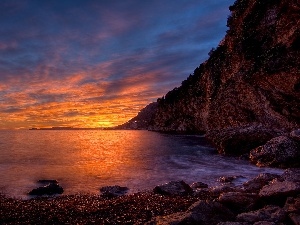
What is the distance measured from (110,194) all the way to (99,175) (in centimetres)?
807

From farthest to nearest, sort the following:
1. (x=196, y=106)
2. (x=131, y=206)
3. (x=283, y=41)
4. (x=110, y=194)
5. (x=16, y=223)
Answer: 1. (x=196, y=106)
2. (x=283, y=41)
3. (x=110, y=194)
4. (x=131, y=206)
5. (x=16, y=223)

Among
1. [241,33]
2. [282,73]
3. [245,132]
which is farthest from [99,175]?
[241,33]

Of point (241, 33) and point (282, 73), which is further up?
point (241, 33)

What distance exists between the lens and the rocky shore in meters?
7.85

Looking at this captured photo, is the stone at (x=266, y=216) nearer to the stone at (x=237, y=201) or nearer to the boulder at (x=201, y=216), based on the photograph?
the boulder at (x=201, y=216)

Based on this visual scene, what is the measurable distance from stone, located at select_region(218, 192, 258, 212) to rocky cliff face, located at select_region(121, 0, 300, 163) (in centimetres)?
2341

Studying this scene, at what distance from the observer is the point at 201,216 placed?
7938mm

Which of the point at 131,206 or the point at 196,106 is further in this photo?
the point at 196,106

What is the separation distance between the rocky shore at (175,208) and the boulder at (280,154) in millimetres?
9185

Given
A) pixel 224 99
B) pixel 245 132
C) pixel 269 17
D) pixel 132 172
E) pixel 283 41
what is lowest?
pixel 132 172

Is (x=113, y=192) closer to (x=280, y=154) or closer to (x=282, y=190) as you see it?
(x=282, y=190)

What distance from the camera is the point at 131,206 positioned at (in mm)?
11492

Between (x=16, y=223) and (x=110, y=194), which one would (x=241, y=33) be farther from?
(x=16, y=223)

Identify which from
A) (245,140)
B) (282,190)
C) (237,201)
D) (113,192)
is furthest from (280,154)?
(237,201)
